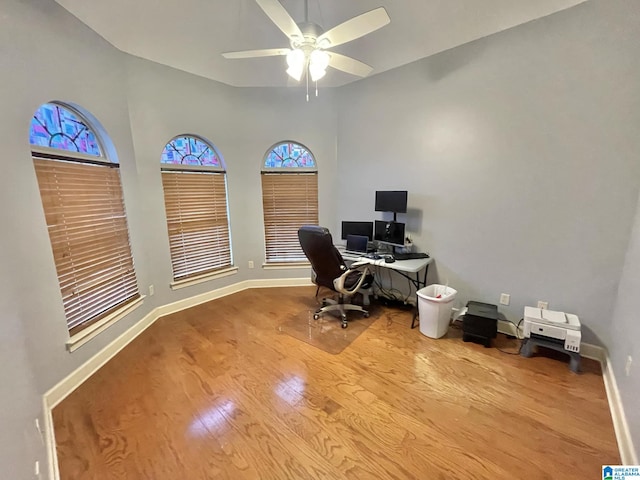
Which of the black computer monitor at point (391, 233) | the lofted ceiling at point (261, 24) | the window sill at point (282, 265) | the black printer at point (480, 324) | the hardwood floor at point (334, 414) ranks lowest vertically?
the hardwood floor at point (334, 414)

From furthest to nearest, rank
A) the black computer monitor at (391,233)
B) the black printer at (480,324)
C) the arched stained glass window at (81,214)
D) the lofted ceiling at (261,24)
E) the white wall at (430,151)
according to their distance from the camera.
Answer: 1. the black computer monitor at (391,233)
2. the black printer at (480,324)
3. the lofted ceiling at (261,24)
4. the arched stained glass window at (81,214)
5. the white wall at (430,151)

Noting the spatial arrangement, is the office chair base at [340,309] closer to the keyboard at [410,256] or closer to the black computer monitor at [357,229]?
the keyboard at [410,256]

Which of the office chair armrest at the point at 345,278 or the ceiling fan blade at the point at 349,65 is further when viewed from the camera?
the office chair armrest at the point at 345,278

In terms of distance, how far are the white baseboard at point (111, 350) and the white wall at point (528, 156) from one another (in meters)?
2.39

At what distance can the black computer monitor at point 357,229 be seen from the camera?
3.51 meters

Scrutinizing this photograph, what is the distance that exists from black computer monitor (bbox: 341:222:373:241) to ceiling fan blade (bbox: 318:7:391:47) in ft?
7.01

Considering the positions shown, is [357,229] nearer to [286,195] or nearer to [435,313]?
[286,195]

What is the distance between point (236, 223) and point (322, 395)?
2.68m

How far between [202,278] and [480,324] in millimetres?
3354

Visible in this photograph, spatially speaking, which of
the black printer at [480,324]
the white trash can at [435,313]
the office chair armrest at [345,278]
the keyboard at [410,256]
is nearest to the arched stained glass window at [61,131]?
the office chair armrest at [345,278]

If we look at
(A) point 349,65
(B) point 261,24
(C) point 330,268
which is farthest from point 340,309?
(B) point 261,24

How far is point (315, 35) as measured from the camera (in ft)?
5.92

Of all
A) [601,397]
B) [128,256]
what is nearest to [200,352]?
[128,256]

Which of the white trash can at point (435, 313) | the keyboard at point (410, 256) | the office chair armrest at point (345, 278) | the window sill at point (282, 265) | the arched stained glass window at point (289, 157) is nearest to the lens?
the white trash can at point (435, 313)
